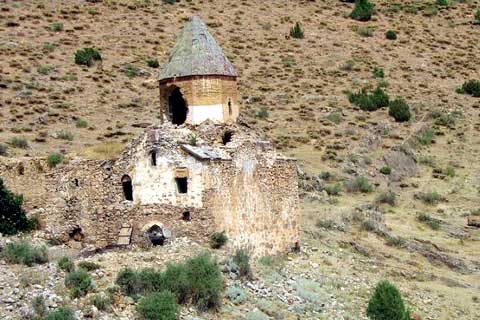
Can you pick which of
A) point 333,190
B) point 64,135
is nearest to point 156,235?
point 333,190

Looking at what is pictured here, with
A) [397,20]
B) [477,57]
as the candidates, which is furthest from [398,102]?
[397,20]

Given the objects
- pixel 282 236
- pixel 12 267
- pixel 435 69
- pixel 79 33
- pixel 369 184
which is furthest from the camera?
pixel 435 69

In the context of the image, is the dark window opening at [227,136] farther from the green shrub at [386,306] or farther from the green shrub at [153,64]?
the green shrub at [153,64]

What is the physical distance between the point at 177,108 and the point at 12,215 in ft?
17.1

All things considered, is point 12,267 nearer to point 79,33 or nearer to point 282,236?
point 282,236

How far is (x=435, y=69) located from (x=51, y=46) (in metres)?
21.9

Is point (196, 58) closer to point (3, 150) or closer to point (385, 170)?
point (3, 150)

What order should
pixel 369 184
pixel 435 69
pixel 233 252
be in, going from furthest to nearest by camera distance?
pixel 435 69 < pixel 369 184 < pixel 233 252

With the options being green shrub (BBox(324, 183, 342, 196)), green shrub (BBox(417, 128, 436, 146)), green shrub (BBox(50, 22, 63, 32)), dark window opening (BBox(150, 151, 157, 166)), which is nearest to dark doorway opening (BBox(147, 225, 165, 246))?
dark window opening (BBox(150, 151, 157, 166))

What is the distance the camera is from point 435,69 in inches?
2021

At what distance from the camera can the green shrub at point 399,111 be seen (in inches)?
1694

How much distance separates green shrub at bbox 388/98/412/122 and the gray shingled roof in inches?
876

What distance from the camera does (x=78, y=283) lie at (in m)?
16.1

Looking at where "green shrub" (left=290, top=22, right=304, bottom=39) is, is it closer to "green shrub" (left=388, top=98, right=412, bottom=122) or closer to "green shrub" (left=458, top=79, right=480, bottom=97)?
"green shrub" (left=458, top=79, right=480, bottom=97)
